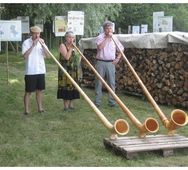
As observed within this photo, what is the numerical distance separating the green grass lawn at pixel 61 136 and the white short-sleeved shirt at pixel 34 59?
79 cm

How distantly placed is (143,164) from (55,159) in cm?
101

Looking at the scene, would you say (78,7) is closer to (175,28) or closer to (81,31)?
(81,31)

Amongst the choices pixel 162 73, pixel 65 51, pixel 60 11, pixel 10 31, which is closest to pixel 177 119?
pixel 65 51

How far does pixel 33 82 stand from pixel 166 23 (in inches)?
280

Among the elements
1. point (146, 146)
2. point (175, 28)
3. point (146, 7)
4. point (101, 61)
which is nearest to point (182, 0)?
point (101, 61)

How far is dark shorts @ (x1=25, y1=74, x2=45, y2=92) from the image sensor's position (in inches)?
326

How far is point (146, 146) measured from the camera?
5871 millimetres

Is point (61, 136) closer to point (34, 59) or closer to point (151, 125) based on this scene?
point (151, 125)

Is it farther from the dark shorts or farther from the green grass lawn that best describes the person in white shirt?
the green grass lawn

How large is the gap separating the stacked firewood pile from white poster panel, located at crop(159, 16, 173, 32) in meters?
3.56

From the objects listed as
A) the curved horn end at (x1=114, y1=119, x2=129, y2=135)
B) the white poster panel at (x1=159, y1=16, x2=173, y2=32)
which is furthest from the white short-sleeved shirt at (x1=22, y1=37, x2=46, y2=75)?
the white poster panel at (x1=159, y1=16, x2=173, y2=32)

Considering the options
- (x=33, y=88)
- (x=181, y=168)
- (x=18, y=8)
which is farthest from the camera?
(x=18, y=8)

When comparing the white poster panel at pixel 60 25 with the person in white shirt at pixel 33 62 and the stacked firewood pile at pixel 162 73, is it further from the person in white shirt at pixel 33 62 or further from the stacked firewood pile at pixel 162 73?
the person in white shirt at pixel 33 62

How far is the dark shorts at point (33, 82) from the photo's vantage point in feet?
27.2
